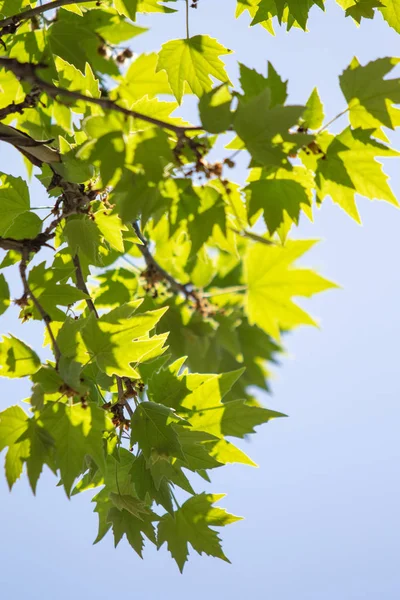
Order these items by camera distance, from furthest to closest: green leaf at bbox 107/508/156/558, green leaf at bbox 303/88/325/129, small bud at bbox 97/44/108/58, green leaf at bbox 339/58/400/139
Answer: small bud at bbox 97/44/108/58
green leaf at bbox 107/508/156/558
green leaf at bbox 303/88/325/129
green leaf at bbox 339/58/400/139

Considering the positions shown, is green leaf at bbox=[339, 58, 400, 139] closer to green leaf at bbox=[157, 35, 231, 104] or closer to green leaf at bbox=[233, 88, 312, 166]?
green leaf at bbox=[233, 88, 312, 166]

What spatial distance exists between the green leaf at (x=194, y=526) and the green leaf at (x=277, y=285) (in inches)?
20.4

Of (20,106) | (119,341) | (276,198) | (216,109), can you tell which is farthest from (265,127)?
(20,106)

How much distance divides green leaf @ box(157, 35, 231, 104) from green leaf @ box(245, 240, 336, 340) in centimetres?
54

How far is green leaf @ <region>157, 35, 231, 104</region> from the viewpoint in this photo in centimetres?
166

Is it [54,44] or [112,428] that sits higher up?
[54,44]

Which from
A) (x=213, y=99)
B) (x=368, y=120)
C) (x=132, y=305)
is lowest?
(x=132, y=305)

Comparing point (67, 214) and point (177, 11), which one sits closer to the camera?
point (67, 214)

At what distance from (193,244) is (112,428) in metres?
0.44

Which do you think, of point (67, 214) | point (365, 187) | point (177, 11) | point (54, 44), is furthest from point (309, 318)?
point (54, 44)

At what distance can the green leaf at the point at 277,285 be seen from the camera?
1.73m

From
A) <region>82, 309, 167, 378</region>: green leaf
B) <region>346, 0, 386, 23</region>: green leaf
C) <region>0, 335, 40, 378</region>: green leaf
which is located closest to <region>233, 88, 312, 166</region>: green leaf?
<region>82, 309, 167, 378</region>: green leaf

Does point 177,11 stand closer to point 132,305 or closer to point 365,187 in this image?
point 365,187

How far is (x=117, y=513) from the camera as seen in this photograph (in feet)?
5.25
